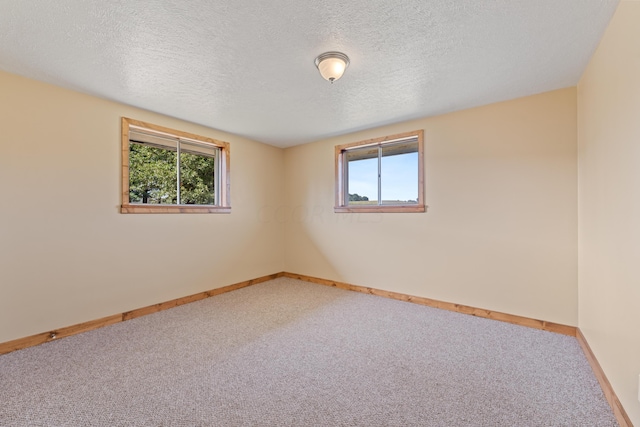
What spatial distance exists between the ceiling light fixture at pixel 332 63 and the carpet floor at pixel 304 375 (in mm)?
2251

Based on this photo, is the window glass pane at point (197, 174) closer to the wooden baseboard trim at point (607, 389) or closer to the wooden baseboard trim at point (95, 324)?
the wooden baseboard trim at point (95, 324)

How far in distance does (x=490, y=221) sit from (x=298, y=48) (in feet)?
8.57

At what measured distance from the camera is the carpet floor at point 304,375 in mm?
1538

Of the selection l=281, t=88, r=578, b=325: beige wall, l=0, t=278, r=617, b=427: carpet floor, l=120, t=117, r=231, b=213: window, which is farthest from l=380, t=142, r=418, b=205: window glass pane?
l=120, t=117, r=231, b=213: window

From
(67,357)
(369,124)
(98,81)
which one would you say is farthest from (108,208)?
(369,124)

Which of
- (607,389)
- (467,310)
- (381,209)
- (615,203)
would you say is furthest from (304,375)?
(381,209)

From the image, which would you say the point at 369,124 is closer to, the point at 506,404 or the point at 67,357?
the point at 506,404

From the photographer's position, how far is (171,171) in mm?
3539

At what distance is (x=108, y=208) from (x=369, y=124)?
3.24 m

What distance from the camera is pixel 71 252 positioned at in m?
2.60

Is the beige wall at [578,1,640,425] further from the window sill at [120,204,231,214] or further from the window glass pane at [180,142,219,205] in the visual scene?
the window glass pane at [180,142,219,205]

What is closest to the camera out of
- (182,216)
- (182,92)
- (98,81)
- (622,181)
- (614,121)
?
(622,181)

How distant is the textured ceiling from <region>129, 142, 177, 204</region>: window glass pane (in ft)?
1.94

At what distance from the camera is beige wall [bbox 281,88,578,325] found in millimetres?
2613
